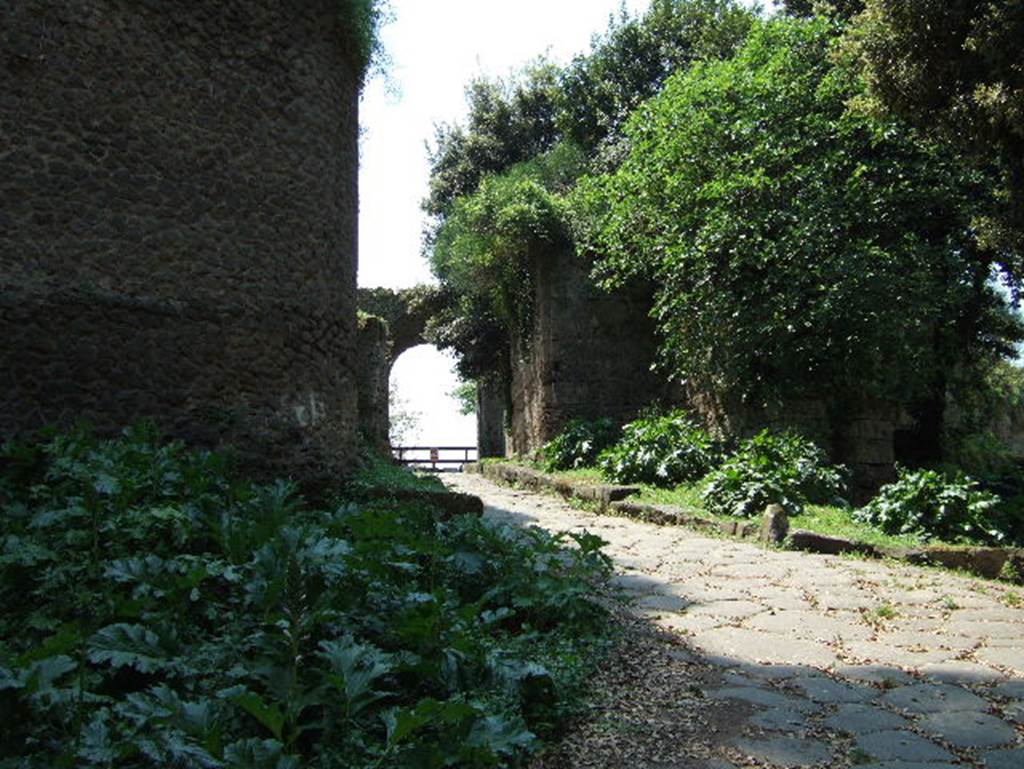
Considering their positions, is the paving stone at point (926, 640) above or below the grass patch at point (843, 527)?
below

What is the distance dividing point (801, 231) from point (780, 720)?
7.60 metres

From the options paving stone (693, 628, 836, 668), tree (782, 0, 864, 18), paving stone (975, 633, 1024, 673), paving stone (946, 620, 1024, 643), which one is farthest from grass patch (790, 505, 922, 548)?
tree (782, 0, 864, 18)

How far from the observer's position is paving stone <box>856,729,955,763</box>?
2.80 meters

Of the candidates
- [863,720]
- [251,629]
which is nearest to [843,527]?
[863,720]

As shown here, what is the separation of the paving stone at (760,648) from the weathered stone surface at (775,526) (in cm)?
288

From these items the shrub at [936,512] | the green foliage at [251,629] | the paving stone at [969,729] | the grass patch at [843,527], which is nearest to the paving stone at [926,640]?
the paving stone at [969,729]

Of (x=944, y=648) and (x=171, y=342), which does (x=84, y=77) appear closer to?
(x=171, y=342)

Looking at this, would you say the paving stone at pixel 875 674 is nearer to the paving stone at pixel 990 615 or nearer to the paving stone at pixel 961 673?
the paving stone at pixel 961 673

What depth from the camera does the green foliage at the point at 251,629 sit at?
90.4 inches

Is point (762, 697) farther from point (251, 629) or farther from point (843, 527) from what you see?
point (843, 527)

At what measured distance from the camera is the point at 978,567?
6293 millimetres

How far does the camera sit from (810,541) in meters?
6.98

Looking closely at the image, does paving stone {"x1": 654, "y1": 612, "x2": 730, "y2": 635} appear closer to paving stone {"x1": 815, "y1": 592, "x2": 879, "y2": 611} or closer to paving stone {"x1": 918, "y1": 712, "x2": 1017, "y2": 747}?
paving stone {"x1": 815, "y1": 592, "x2": 879, "y2": 611}

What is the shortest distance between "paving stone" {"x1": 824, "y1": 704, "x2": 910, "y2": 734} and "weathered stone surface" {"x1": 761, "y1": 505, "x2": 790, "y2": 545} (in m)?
3.95
